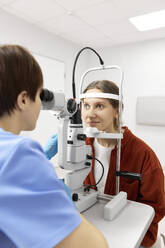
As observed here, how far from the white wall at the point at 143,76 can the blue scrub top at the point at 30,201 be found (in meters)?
3.75

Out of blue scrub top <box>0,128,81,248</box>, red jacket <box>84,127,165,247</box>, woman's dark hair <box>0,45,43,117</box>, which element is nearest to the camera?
blue scrub top <box>0,128,81,248</box>

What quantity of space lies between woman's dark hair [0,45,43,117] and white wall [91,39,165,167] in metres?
3.68

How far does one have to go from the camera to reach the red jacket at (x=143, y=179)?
98cm

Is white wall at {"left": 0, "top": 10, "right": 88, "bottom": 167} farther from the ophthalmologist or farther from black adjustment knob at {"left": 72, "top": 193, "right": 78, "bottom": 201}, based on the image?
the ophthalmologist

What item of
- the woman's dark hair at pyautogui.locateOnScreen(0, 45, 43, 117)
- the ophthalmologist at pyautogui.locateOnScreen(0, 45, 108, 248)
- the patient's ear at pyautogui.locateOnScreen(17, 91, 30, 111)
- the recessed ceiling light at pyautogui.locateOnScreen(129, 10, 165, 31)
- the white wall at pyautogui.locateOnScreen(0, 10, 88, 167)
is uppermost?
the recessed ceiling light at pyautogui.locateOnScreen(129, 10, 165, 31)

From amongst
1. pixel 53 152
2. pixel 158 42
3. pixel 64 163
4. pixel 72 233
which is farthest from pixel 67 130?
pixel 158 42

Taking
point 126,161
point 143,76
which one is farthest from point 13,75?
point 143,76

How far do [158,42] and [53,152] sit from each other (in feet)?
11.6

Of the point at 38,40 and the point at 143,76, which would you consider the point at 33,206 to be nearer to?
the point at 38,40

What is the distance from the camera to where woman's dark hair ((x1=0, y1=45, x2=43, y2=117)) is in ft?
1.64

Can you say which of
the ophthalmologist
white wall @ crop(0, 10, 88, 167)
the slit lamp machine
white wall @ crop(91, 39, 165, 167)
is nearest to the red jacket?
the slit lamp machine

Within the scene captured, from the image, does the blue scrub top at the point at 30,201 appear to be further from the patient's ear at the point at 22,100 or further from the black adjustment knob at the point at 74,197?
the black adjustment knob at the point at 74,197

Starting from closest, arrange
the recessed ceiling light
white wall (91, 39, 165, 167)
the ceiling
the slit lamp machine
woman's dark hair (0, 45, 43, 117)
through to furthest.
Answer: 1. woman's dark hair (0, 45, 43, 117)
2. the slit lamp machine
3. the ceiling
4. the recessed ceiling light
5. white wall (91, 39, 165, 167)

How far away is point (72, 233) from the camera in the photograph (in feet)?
1.35
